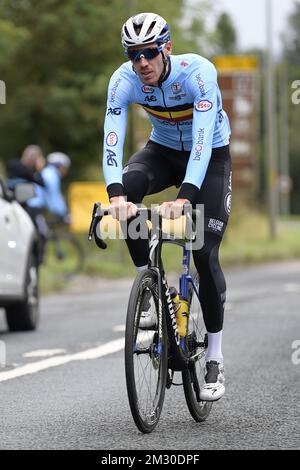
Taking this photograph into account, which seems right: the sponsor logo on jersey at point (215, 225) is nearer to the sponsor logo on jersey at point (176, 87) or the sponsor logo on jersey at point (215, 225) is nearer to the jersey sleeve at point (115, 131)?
the jersey sleeve at point (115, 131)

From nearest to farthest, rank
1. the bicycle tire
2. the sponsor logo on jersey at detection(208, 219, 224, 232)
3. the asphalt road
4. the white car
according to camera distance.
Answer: the asphalt road < the sponsor logo on jersey at detection(208, 219, 224, 232) < the white car < the bicycle tire

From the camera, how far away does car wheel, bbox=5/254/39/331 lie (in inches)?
460

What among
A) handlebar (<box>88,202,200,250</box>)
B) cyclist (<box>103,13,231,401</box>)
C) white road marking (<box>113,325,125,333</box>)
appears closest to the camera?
handlebar (<box>88,202,200,250</box>)

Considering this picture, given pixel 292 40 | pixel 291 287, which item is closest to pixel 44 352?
pixel 291 287

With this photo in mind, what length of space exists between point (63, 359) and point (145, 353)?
130 inches

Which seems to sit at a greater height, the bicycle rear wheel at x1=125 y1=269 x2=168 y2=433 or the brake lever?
the brake lever

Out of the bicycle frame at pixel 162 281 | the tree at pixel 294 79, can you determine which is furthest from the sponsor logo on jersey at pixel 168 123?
the tree at pixel 294 79

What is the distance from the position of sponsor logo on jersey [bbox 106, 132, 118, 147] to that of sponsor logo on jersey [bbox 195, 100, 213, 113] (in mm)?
423

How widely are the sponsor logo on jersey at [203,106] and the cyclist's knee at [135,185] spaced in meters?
0.46

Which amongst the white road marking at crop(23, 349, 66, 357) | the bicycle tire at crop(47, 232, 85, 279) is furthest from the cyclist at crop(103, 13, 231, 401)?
the bicycle tire at crop(47, 232, 85, 279)

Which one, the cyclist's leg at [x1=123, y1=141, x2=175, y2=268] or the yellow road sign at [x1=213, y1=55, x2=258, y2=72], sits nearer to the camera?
the cyclist's leg at [x1=123, y1=141, x2=175, y2=268]

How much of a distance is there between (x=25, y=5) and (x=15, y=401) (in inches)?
1209

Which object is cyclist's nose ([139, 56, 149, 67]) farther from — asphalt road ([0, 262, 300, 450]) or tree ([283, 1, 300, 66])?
tree ([283, 1, 300, 66])

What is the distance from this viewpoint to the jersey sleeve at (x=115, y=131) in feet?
20.4
